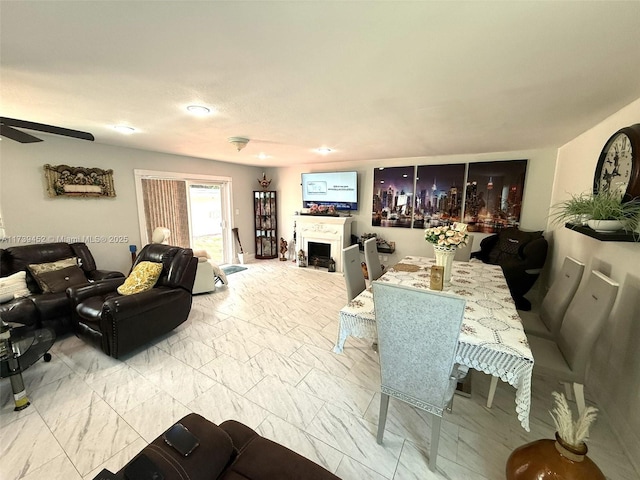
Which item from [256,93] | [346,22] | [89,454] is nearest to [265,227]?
[256,93]

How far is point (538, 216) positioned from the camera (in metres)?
3.83

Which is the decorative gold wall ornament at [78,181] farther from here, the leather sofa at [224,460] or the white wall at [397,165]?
the leather sofa at [224,460]

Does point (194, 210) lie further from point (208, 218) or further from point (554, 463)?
point (554, 463)

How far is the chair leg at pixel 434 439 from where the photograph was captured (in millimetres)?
1411

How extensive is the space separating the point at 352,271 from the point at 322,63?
171 cm

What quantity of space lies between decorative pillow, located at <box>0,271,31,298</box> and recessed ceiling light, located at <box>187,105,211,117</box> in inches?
103

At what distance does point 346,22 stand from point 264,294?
3.68 metres

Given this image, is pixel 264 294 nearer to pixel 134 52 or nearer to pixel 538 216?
pixel 134 52

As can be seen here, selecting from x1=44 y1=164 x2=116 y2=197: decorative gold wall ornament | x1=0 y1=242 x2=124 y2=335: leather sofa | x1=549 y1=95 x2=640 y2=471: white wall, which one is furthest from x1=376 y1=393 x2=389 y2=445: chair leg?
x1=44 y1=164 x2=116 y2=197: decorative gold wall ornament

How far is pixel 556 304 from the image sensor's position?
83.3 inches

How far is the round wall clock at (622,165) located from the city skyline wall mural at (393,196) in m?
2.65

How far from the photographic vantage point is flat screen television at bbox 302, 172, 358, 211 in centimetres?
518

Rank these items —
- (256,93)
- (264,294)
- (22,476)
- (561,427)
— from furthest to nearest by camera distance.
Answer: (264,294) → (256,93) → (22,476) → (561,427)

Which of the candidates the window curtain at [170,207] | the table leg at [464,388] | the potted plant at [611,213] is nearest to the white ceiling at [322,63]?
the potted plant at [611,213]
